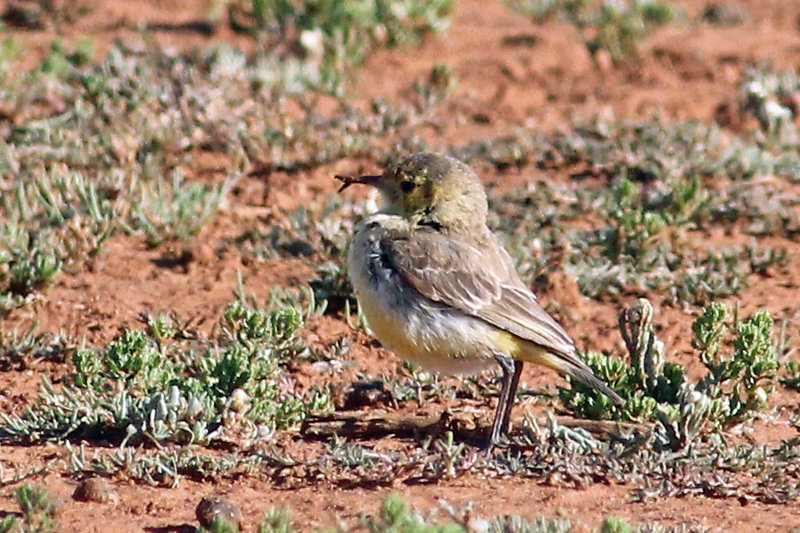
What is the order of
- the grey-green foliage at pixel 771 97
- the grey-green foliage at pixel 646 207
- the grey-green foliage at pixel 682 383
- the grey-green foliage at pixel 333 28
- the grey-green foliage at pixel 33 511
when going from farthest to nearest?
the grey-green foliage at pixel 333 28, the grey-green foliage at pixel 771 97, the grey-green foliage at pixel 646 207, the grey-green foliage at pixel 682 383, the grey-green foliage at pixel 33 511

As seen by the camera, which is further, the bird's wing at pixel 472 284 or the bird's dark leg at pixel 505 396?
the bird's wing at pixel 472 284

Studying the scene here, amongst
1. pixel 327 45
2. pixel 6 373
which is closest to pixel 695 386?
pixel 6 373

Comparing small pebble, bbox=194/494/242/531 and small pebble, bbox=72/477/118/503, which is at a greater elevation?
small pebble, bbox=194/494/242/531

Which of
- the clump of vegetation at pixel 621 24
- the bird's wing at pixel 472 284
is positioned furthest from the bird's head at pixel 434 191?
the clump of vegetation at pixel 621 24

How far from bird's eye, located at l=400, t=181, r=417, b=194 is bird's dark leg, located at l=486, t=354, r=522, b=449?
124 centimetres

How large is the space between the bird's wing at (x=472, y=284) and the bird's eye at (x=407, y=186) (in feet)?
0.96

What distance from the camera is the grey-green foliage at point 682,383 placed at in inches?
277

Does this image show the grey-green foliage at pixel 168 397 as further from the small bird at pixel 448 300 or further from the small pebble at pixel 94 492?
the small bird at pixel 448 300

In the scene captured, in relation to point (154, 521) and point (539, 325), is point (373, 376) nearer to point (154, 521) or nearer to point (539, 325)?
point (539, 325)

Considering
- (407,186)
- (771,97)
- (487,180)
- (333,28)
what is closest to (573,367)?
(407,186)

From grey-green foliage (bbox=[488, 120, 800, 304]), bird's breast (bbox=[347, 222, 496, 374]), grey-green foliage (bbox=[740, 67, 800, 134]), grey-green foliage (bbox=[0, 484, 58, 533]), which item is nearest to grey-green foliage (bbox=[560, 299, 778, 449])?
bird's breast (bbox=[347, 222, 496, 374])

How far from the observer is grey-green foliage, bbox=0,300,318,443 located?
23.5ft

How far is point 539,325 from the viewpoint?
749 cm

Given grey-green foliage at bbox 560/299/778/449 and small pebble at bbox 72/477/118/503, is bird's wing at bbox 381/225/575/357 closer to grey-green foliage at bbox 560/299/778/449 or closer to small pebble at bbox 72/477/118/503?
grey-green foliage at bbox 560/299/778/449
